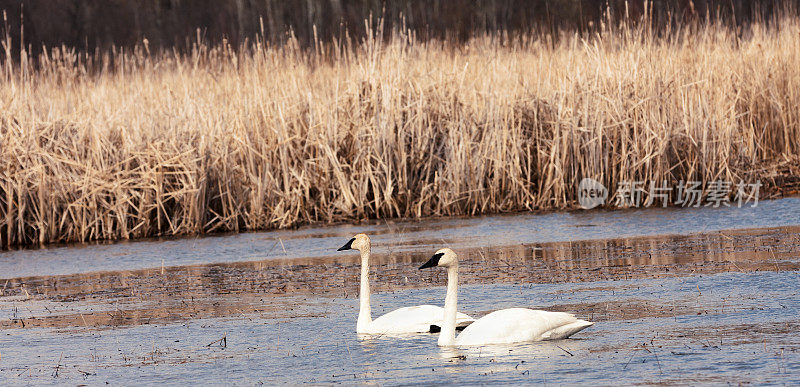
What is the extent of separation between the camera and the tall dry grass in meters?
14.4

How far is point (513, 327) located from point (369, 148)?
287 inches

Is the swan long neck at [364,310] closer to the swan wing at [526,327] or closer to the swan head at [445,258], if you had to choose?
the swan head at [445,258]

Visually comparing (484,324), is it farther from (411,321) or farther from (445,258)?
(411,321)

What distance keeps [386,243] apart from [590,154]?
310 cm

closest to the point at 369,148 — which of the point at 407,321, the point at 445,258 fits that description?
the point at 407,321

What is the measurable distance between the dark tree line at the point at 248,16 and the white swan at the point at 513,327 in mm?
21584

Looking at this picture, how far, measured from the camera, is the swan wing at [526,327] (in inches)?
290

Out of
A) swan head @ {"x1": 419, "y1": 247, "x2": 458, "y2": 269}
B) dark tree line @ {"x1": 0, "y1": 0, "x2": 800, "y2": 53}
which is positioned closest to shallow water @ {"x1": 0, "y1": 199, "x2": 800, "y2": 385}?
swan head @ {"x1": 419, "y1": 247, "x2": 458, "y2": 269}

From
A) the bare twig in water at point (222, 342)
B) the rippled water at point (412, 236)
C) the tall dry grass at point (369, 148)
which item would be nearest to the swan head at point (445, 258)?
the bare twig in water at point (222, 342)

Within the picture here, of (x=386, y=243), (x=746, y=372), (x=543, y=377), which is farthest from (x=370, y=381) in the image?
(x=386, y=243)

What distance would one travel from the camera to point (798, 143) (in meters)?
15.9

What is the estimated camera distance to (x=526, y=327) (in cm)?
740

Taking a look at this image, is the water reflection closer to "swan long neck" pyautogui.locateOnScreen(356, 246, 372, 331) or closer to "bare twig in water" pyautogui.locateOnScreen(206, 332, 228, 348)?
"swan long neck" pyautogui.locateOnScreen(356, 246, 372, 331)

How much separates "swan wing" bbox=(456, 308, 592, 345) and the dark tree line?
21.7 m
